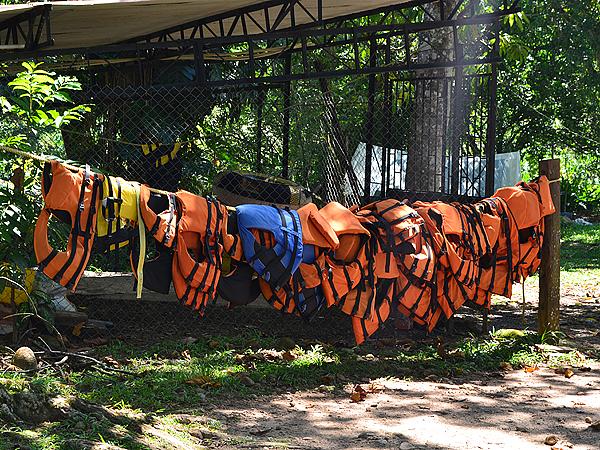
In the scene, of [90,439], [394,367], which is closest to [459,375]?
[394,367]

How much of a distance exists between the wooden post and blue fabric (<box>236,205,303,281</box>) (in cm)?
242

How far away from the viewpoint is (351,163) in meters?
13.3

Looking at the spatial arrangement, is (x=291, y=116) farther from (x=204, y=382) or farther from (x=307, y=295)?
(x=204, y=382)

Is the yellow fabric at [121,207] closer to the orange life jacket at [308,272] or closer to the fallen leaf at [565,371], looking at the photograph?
the orange life jacket at [308,272]

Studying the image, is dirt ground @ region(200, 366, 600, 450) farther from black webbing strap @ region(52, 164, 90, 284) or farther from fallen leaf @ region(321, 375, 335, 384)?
black webbing strap @ region(52, 164, 90, 284)

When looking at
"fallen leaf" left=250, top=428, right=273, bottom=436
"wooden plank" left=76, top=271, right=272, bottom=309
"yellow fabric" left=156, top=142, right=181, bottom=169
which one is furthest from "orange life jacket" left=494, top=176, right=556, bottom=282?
"yellow fabric" left=156, top=142, right=181, bottom=169

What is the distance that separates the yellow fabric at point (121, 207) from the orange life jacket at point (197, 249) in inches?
12.8

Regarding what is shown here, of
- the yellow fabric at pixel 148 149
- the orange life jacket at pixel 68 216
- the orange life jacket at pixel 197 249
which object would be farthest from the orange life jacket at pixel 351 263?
the yellow fabric at pixel 148 149

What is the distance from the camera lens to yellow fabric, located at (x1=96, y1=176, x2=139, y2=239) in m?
5.77

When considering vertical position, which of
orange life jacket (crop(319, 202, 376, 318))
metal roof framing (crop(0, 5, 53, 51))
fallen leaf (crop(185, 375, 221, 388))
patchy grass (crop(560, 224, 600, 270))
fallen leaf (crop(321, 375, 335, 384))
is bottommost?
fallen leaf (crop(321, 375, 335, 384))

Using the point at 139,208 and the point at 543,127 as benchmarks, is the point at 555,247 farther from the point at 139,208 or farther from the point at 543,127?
the point at 543,127

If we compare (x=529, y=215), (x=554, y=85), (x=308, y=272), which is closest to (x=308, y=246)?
(x=308, y=272)

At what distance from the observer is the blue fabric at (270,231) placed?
20.6 feet

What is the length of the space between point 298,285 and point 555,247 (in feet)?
8.11
